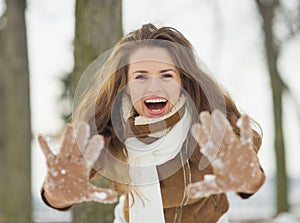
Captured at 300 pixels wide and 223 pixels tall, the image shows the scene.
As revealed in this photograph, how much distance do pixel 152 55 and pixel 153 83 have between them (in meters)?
0.14

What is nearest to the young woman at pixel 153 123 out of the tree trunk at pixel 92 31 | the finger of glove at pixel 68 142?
the finger of glove at pixel 68 142

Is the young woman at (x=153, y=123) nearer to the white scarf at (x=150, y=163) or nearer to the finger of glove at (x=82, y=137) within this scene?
the white scarf at (x=150, y=163)

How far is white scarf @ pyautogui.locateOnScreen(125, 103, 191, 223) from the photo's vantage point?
238cm

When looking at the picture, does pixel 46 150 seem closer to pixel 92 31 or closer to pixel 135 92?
pixel 135 92

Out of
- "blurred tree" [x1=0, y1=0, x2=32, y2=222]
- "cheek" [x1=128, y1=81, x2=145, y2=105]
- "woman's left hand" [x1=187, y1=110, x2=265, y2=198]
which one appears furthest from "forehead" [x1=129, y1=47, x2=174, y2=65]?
"blurred tree" [x1=0, y1=0, x2=32, y2=222]

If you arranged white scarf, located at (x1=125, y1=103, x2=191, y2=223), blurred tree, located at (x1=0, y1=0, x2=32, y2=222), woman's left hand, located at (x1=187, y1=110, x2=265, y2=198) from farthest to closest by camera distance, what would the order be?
blurred tree, located at (x1=0, y1=0, x2=32, y2=222)
white scarf, located at (x1=125, y1=103, x2=191, y2=223)
woman's left hand, located at (x1=187, y1=110, x2=265, y2=198)

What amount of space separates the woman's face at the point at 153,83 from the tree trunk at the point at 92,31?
1633 millimetres

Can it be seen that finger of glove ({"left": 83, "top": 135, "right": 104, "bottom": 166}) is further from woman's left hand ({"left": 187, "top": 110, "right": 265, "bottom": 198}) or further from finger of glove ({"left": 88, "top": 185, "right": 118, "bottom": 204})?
woman's left hand ({"left": 187, "top": 110, "right": 265, "bottom": 198})

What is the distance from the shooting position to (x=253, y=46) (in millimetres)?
10836

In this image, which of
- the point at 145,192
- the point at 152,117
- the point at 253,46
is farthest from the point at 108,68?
the point at 253,46

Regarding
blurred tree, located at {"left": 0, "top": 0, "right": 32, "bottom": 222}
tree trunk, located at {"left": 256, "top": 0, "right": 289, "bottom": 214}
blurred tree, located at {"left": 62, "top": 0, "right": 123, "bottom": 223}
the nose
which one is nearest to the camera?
the nose

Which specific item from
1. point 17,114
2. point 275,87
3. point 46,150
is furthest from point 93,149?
point 275,87

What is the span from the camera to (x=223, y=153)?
79.4 inches

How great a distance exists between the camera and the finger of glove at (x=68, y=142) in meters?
2.04
